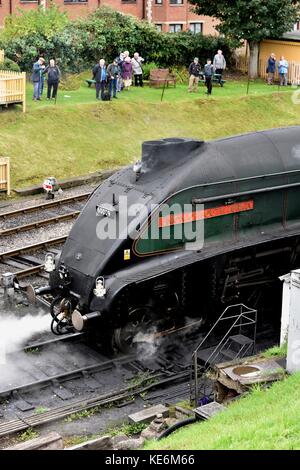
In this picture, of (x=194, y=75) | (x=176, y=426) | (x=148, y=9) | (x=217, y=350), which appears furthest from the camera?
(x=148, y=9)

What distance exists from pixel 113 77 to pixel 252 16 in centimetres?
795

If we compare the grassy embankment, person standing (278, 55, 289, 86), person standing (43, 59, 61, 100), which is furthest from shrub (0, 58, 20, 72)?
the grassy embankment

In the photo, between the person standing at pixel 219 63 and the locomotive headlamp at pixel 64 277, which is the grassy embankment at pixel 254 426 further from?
the person standing at pixel 219 63

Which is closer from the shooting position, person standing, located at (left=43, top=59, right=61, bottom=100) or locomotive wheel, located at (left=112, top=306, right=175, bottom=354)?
locomotive wheel, located at (left=112, top=306, right=175, bottom=354)

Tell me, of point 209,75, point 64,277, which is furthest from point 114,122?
point 64,277

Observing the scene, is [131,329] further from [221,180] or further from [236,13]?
[236,13]

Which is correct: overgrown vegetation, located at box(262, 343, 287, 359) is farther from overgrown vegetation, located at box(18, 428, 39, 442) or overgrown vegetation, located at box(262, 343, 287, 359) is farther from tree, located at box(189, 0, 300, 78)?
tree, located at box(189, 0, 300, 78)

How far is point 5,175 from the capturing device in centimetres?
2242

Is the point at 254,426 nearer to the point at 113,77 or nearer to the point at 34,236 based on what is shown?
the point at 34,236

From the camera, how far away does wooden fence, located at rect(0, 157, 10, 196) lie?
22.3 meters

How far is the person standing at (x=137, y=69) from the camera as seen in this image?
3120 cm

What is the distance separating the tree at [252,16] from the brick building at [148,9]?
6.39 metres

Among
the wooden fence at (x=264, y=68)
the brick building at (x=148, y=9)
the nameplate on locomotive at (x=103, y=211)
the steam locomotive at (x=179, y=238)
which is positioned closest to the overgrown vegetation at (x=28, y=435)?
the steam locomotive at (x=179, y=238)

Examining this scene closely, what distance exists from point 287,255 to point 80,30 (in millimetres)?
Result: 20249
